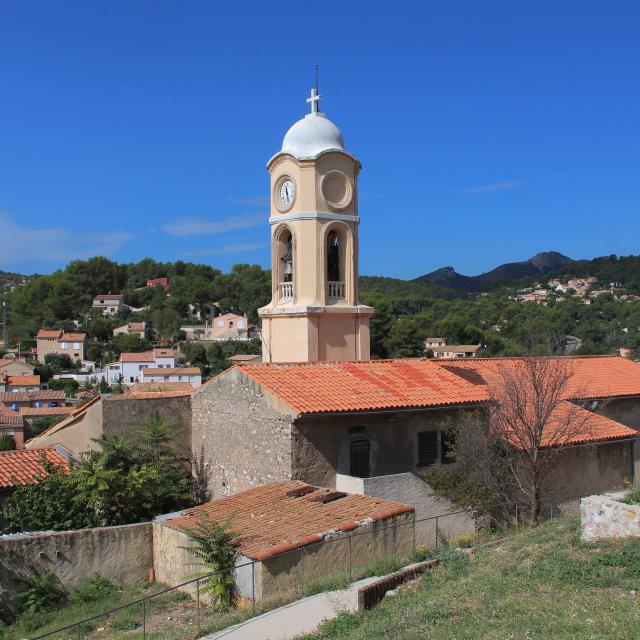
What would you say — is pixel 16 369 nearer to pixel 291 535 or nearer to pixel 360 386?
pixel 360 386

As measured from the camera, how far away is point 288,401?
49.6ft

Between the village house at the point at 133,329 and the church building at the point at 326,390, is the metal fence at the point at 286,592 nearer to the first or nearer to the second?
the church building at the point at 326,390

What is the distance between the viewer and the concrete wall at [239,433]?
50.5 ft

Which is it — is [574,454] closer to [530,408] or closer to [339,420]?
[530,408]

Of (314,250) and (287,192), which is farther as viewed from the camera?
(287,192)

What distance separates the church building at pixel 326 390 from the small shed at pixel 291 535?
40.0 inches

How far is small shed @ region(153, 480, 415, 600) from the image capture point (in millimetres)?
11805

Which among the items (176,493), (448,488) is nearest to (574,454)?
(448,488)

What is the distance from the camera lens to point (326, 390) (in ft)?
53.1

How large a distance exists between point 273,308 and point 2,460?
25.2 ft

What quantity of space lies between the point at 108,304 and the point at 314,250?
388ft

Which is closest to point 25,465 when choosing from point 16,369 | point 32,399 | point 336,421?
point 336,421

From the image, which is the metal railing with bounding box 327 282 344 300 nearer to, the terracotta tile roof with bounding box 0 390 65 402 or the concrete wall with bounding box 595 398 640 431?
the concrete wall with bounding box 595 398 640 431

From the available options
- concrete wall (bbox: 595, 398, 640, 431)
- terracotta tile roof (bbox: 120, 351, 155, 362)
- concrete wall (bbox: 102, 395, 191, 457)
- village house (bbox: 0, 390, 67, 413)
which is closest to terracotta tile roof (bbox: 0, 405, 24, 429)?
village house (bbox: 0, 390, 67, 413)
